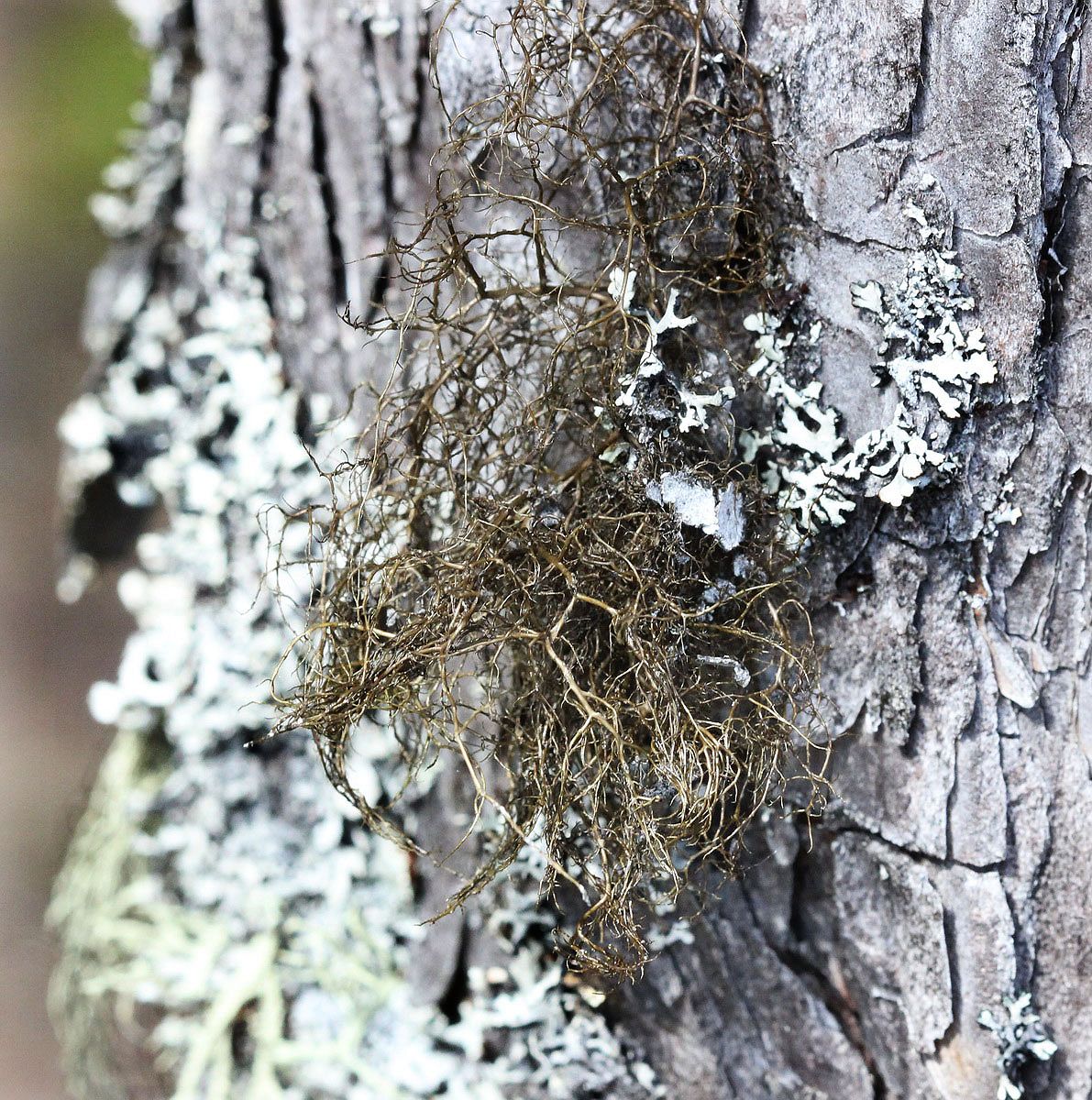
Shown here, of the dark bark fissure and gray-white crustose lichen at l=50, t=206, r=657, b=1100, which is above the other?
the dark bark fissure

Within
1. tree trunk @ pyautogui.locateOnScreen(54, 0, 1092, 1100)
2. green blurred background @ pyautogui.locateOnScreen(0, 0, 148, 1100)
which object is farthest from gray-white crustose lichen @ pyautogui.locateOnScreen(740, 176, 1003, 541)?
green blurred background @ pyautogui.locateOnScreen(0, 0, 148, 1100)

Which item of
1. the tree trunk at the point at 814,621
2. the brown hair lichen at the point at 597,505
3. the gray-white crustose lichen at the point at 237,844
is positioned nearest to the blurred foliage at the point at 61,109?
the tree trunk at the point at 814,621

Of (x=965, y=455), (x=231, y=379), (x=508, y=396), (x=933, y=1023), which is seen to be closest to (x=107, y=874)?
(x=231, y=379)

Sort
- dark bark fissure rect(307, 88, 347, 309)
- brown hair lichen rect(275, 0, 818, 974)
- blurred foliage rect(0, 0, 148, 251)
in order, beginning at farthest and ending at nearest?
blurred foliage rect(0, 0, 148, 251) → dark bark fissure rect(307, 88, 347, 309) → brown hair lichen rect(275, 0, 818, 974)

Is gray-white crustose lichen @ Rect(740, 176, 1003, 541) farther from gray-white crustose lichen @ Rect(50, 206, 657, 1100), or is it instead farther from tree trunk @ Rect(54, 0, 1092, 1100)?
gray-white crustose lichen @ Rect(50, 206, 657, 1100)

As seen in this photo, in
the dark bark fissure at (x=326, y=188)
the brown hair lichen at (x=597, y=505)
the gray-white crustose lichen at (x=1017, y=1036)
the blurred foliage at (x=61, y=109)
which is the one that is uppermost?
the blurred foliage at (x=61, y=109)

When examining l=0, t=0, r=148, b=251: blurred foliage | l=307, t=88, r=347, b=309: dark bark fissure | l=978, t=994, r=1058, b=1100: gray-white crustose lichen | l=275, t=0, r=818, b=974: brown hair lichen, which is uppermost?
l=0, t=0, r=148, b=251: blurred foliage

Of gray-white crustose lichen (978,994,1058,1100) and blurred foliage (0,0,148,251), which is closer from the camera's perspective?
gray-white crustose lichen (978,994,1058,1100)

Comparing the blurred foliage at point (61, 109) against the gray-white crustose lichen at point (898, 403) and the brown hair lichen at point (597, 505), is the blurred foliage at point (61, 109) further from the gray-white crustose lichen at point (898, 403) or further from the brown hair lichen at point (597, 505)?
the gray-white crustose lichen at point (898, 403)
